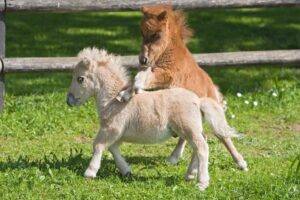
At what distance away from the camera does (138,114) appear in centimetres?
780

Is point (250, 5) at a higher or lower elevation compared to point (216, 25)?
higher

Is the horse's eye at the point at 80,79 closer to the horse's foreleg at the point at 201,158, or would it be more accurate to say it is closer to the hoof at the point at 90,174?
the hoof at the point at 90,174

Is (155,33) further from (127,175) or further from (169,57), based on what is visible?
(127,175)

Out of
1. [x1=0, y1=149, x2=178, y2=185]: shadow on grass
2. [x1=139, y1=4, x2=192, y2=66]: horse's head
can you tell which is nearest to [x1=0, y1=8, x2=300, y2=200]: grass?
[x1=0, y1=149, x2=178, y2=185]: shadow on grass

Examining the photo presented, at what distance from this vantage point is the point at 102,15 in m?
17.1

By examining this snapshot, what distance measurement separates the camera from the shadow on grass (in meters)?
8.03

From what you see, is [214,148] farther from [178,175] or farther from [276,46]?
[276,46]

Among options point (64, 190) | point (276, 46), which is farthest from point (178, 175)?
point (276, 46)

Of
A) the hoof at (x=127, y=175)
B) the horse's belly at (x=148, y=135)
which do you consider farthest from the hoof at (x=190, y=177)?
the hoof at (x=127, y=175)

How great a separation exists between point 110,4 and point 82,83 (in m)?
2.98

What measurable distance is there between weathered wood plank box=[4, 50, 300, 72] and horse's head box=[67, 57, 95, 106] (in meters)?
2.55

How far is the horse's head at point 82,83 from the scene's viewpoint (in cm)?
802

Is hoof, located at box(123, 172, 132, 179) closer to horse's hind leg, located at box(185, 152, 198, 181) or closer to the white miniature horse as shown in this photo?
the white miniature horse

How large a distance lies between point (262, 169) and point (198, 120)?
1156mm
